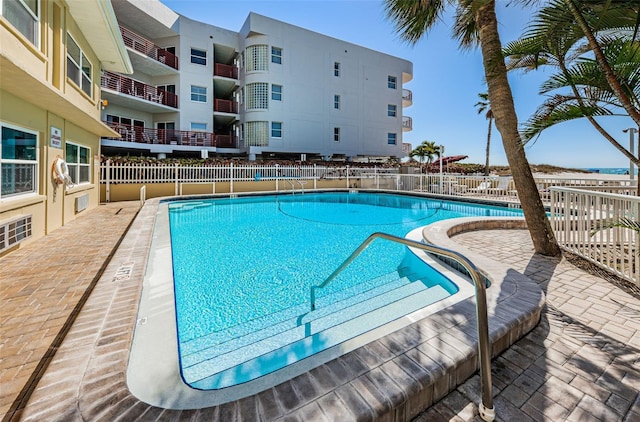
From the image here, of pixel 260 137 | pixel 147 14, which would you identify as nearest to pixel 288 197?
pixel 260 137

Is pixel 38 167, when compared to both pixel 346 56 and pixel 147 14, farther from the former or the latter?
pixel 346 56

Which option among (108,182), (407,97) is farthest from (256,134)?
(407,97)

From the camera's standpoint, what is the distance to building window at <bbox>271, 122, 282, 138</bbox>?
854 inches

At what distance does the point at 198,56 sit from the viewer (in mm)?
21250

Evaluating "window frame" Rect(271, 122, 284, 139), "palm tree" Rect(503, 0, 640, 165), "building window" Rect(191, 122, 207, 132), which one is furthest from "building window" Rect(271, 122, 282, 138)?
"palm tree" Rect(503, 0, 640, 165)

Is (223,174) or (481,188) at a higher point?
(223,174)

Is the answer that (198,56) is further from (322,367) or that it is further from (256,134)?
(322,367)

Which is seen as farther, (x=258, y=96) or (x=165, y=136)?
(x=258, y=96)

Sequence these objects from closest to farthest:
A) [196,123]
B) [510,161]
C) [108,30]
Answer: [510,161] → [108,30] → [196,123]

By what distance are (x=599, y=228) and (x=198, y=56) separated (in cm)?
2425

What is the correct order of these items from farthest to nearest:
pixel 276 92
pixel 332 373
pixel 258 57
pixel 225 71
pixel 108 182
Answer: pixel 225 71 → pixel 276 92 → pixel 258 57 → pixel 108 182 → pixel 332 373

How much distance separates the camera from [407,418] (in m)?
1.77

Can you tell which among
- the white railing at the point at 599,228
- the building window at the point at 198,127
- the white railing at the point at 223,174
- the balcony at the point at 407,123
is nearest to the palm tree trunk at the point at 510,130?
the white railing at the point at 599,228

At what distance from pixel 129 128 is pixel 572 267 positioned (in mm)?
21912
